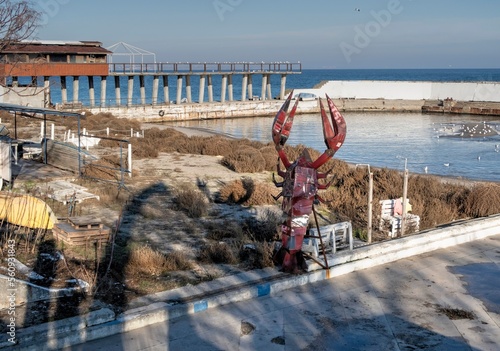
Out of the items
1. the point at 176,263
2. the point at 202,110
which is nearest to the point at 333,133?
the point at 176,263

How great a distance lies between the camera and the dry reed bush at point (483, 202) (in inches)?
577

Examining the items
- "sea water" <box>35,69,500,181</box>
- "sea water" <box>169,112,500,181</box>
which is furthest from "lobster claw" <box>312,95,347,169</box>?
"sea water" <box>35,69,500,181</box>

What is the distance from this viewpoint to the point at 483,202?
14875 millimetres

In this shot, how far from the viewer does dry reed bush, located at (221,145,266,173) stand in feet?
69.2

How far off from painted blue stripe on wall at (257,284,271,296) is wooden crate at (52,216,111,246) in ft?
10.0

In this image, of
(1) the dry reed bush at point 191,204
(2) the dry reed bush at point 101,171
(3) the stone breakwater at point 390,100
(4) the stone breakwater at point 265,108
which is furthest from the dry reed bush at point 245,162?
(3) the stone breakwater at point 390,100

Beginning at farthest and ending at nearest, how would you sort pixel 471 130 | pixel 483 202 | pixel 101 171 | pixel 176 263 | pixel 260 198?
pixel 471 130 < pixel 101 171 < pixel 260 198 < pixel 483 202 < pixel 176 263

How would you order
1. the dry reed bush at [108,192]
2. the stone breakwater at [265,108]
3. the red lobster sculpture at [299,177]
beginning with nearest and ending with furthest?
1. the red lobster sculpture at [299,177]
2. the dry reed bush at [108,192]
3. the stone breakwater at [265,108]

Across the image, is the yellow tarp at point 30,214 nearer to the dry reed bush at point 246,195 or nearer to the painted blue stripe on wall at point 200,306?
the painted blue stripe on wall at point 200,306

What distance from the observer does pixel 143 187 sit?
16.9 m

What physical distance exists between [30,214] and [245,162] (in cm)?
1107

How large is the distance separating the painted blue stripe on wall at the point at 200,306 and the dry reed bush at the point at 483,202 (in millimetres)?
8925

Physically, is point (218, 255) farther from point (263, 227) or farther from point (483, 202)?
point (483, 202)

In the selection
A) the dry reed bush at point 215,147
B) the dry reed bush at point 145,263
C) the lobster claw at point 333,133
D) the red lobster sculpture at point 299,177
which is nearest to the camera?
the lobster claw at point 333,133
